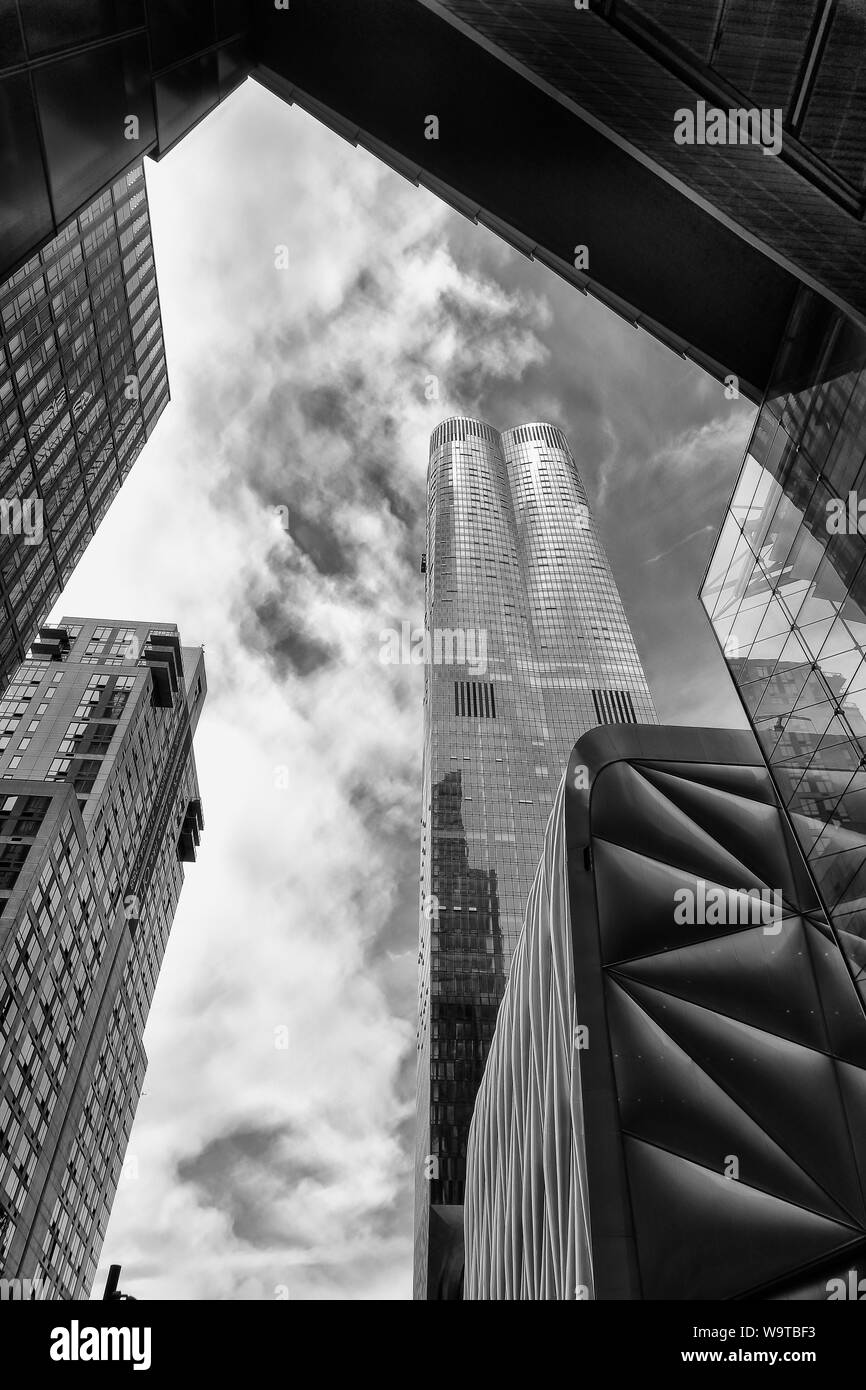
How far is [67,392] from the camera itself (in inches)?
2483

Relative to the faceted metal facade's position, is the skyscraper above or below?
above

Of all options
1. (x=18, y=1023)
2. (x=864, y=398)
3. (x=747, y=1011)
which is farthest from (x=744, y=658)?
(x=18, y=1023)

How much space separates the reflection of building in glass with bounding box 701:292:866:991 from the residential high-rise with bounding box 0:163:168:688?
4474 centimetres

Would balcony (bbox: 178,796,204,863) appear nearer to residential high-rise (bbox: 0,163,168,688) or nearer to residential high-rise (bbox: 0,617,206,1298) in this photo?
residential high-rise (bbox: 0,617,206,1298)

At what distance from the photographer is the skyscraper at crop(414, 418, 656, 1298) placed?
9806cm

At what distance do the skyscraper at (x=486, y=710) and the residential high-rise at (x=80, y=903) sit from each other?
35.1m

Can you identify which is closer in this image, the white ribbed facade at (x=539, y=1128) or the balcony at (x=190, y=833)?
the white ribbed facade at (x=539, y=1128)

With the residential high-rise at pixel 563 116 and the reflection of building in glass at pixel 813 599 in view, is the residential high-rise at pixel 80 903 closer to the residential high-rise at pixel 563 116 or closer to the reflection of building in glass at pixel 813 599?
the reflection of building in glass at pixel 813 599

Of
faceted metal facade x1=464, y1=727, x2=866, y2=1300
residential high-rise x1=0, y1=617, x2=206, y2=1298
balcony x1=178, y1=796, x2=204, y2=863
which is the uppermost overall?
balcony x1=178, y1=796, x2=204, y2=863

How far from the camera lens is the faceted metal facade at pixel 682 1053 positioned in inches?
642

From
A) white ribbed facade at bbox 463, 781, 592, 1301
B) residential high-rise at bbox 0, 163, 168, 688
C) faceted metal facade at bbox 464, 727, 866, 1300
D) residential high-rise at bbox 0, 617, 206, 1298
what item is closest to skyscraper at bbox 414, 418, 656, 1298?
residential high-rise at bbox 0, 617, 206, 1298

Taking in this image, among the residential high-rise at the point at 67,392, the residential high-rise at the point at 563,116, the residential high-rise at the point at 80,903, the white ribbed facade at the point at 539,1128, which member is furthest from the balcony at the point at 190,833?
the residential high-rise at the point at 563,116

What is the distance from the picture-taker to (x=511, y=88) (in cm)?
1185

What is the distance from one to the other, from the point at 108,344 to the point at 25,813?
41266 mm
